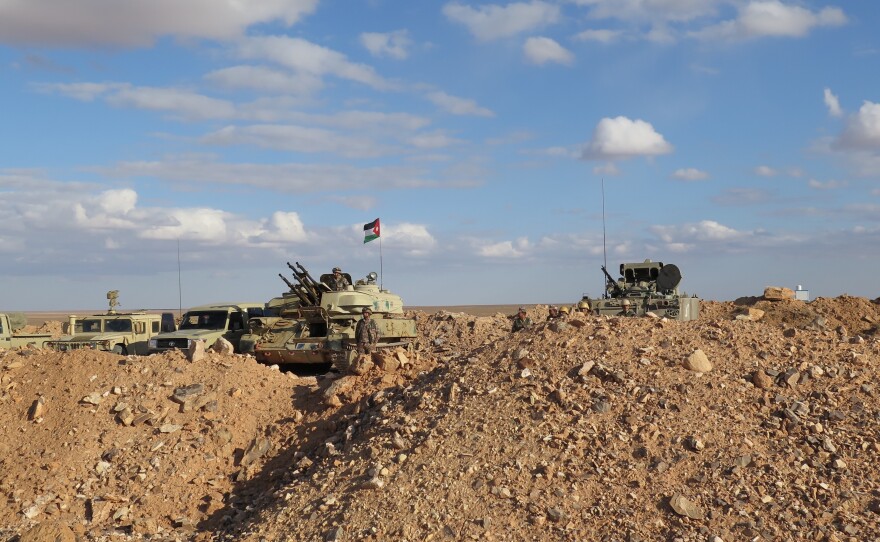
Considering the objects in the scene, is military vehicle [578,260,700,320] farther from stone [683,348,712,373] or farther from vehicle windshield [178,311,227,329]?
stone [683,348,712,373]

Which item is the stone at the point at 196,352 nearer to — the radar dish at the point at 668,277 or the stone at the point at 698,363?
the stone at the point at 698,363

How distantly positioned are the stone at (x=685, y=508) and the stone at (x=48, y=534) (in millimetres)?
7320

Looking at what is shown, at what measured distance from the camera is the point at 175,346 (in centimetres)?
2041

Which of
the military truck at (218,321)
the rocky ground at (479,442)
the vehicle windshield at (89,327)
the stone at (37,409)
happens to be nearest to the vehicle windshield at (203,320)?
the military truck at (218,321)

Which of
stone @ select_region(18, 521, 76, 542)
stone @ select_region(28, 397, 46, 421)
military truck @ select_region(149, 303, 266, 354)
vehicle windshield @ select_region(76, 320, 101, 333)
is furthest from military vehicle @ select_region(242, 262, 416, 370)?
stone @ select_region(18, 521, 76, 542)

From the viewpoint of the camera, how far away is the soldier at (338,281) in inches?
866

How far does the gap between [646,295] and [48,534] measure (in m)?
18.2

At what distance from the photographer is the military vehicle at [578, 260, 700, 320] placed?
2345 centimetres

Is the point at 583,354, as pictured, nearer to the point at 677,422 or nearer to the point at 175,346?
the point at 677,422

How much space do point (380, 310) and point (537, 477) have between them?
1260cm

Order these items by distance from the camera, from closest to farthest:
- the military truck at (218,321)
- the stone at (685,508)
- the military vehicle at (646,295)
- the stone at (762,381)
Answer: the stone at (685,508) < the stone at (762,381) < the military truck at (218,321) < the military vehicle at (646,295)

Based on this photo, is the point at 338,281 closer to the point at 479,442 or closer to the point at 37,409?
the point at 37,409

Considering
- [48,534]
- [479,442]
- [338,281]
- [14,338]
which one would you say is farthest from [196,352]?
[14,338]

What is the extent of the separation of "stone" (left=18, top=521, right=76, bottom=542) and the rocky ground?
0.03 meters
